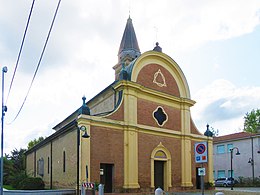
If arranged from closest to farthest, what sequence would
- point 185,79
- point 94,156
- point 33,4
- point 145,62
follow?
point 33,4, point 94,156, point 145,62, point 185,79

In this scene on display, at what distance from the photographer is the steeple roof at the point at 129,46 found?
39.6 m

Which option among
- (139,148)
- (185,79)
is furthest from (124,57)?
(139,148)

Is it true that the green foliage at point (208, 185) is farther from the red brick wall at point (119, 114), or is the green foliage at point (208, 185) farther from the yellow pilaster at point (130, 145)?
the red brick wall at point (119, 114)

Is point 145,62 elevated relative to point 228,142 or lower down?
elevated

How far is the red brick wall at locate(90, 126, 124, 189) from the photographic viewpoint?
22.2 meters

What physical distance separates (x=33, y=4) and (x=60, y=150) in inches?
746

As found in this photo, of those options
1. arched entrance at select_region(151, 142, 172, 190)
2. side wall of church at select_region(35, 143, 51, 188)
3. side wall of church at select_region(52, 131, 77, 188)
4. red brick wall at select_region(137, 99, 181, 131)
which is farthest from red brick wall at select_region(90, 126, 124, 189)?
side wall of church at select_region(35, 143, 51, 188)

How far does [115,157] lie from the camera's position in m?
23.6

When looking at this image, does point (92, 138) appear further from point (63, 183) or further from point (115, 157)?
point (63, 183)

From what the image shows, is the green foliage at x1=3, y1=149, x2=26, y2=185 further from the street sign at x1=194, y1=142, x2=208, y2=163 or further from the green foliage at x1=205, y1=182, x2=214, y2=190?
the street sign at x1=194, y1=142, x2=208, y2=163

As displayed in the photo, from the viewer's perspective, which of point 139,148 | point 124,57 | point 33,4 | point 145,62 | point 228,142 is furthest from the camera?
point 228,142

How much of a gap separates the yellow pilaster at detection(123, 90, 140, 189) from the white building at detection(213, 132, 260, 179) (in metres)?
22.0

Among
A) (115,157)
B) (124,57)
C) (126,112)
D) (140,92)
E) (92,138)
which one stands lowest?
(115,157)

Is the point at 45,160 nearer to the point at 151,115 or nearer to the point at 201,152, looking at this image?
the point at 151,115
